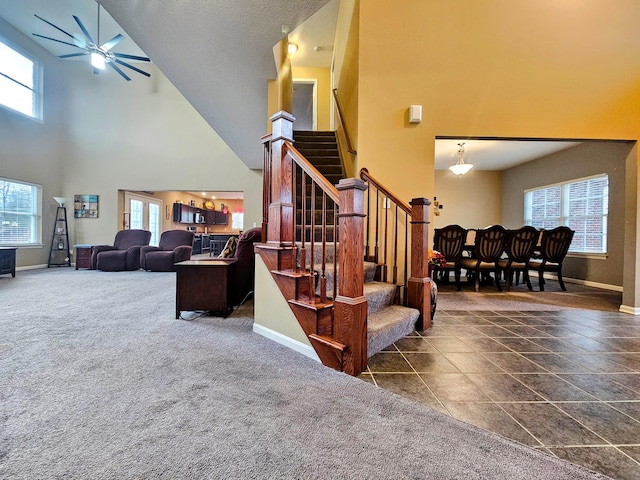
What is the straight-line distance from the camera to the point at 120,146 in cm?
819

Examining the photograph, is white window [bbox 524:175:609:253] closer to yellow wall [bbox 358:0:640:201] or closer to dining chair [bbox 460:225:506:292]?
dining chair [bbox 460:225:506:292]

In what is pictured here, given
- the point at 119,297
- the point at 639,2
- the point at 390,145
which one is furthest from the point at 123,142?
the point at 639,2

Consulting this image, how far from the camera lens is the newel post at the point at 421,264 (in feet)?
8.80

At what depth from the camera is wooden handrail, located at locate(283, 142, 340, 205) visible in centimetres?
197

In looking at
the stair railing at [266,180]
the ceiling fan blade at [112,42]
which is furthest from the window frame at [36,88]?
the stair railing at [266,180]

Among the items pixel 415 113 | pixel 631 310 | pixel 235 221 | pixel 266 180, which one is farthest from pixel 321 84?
pixel 235 221

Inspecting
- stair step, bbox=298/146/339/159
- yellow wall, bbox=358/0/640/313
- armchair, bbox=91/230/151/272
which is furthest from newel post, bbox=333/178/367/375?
armchair, bbox=91/230/151/272

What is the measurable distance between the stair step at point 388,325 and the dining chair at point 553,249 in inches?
139

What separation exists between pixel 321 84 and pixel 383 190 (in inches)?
235

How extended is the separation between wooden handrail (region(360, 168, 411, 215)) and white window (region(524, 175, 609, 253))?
16.2 feet

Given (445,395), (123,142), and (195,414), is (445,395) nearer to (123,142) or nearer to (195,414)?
(195,414)

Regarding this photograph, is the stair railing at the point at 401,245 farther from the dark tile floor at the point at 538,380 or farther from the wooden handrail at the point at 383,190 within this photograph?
the dark tile floor at the point at 538,380

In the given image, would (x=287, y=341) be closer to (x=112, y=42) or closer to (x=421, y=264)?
(x=421, y=264)

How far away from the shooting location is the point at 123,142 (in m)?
8.20
